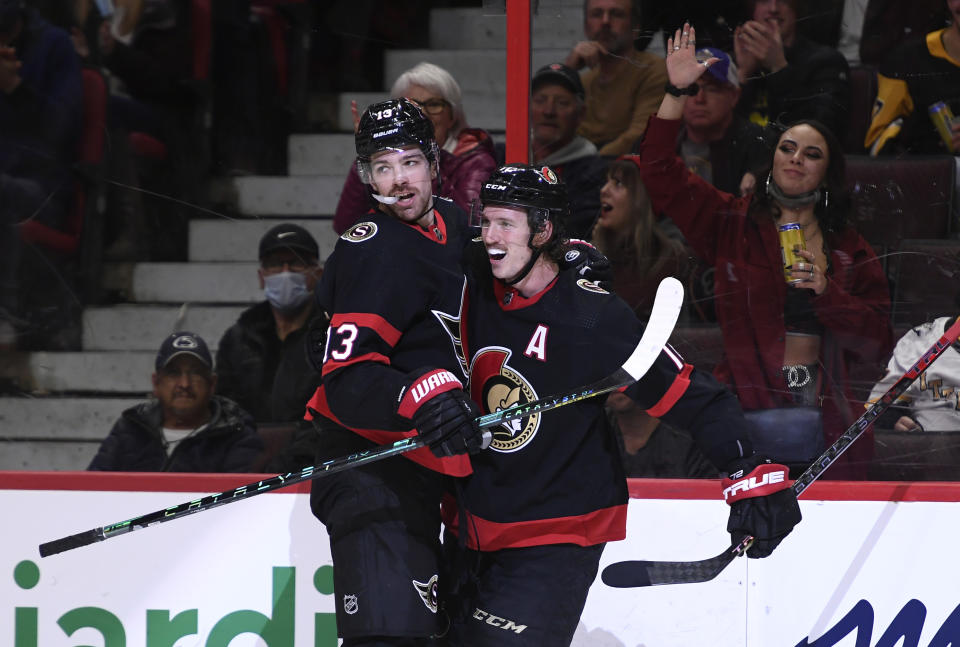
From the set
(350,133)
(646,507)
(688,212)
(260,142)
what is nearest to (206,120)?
(260,142)

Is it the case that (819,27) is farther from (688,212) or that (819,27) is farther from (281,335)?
(281,335)

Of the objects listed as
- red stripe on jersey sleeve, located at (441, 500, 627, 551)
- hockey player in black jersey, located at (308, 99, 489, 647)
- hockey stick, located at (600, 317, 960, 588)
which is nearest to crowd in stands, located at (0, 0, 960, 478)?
hockey stick, located at (600, 317, 960, 588)

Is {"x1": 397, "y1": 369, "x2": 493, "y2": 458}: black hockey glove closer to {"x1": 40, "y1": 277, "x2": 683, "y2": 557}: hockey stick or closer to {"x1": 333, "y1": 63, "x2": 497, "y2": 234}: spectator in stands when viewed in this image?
{"x1": 40, "y1": 277, "x2": 683, "y2": 557}: hockey stick

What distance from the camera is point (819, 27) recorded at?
2.96 meters

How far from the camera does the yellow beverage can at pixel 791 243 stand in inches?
117

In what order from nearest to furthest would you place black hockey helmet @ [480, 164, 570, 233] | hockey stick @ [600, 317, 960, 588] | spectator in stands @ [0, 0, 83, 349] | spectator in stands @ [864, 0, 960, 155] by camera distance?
black hockey helmet @ [480, 164, 570, 233], hockey stick @ [600, 317, 960, 588], spectator in stands @ [864, 0, 960, 155], spectator in stands @ [0, 0, 83, 349]

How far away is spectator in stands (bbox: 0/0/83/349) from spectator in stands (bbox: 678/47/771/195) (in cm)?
171

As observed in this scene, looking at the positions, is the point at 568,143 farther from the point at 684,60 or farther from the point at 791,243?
the point at 791,243

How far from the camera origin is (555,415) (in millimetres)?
2303

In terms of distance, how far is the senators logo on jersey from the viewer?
231 centimetres

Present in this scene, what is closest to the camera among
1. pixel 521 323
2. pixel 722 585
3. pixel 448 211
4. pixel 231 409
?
pixel 521 323

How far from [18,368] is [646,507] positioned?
1.79m

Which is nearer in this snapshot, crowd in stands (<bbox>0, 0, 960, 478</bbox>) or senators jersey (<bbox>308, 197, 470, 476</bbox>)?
senators jersey (<bbox>308, 197, 470, 476</bbox>)

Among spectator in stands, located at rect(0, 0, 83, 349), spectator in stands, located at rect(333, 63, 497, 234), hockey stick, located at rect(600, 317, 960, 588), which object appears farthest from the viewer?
spectator in stands, located at rect(0, 0, 83, 349)
